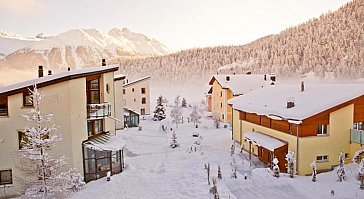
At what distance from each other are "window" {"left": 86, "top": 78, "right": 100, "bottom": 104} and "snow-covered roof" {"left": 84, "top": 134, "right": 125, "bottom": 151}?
96.9 inches

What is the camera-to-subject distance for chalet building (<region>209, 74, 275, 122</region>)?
A: 43.8m

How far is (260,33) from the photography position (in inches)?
5512

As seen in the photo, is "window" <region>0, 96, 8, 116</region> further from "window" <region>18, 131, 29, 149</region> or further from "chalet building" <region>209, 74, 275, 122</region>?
"chalet building" <region>209, 74, 275, 122</region>

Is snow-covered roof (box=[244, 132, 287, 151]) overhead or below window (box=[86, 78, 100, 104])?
below

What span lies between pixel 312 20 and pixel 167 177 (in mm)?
128754

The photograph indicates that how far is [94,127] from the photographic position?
19.7m

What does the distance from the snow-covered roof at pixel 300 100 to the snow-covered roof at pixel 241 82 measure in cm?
1546

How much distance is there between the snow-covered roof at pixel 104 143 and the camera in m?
17.4

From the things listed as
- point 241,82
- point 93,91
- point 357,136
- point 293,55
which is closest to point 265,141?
point 357,136

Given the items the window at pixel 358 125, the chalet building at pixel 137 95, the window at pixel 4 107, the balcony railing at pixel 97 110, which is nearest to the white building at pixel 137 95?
the chalet building at pixel 137 95

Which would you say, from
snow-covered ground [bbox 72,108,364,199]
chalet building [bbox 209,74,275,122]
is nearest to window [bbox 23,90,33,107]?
snow-covered ground [bbox 72,108,364,199]

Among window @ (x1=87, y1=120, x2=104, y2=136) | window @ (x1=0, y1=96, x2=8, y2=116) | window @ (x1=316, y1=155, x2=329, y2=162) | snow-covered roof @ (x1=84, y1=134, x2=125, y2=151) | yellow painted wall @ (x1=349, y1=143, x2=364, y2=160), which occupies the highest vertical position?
window @ (x1=0, y1=96, x2=8, y2=116)

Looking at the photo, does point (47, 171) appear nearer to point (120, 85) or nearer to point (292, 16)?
point (120, 85)

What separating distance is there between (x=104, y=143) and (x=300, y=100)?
1377 centimetres
